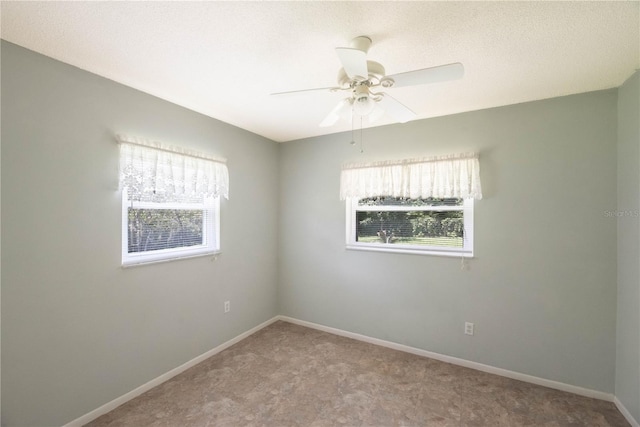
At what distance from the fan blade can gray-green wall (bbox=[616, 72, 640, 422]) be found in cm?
159

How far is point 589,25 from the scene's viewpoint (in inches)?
54.7

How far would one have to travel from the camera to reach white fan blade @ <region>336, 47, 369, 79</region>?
1.16m

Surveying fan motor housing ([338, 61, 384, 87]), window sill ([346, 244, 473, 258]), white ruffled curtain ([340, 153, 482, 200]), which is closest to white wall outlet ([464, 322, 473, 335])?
window sill ([346, 244, 473, 258])

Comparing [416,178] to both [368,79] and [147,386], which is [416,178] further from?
[147,386]

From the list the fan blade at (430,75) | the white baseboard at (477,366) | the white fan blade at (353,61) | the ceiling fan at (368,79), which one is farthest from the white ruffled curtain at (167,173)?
the white baseboard at (477,366)

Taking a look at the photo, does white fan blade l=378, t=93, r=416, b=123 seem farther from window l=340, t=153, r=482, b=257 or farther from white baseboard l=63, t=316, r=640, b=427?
white baseboard l=63, t=316, r=640, b=427

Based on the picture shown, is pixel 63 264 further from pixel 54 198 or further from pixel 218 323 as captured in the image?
A: pixel 218 323

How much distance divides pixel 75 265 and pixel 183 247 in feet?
2.78

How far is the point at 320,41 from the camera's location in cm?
154

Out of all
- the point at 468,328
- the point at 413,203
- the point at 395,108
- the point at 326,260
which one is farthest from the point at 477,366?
the point at 395,108

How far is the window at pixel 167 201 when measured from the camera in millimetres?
2115

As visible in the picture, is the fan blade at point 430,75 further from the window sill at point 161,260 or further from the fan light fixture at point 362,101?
the window sill at point 161,260

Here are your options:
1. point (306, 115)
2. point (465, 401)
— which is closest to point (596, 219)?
point (465, 401)

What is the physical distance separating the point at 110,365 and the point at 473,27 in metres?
3.20
